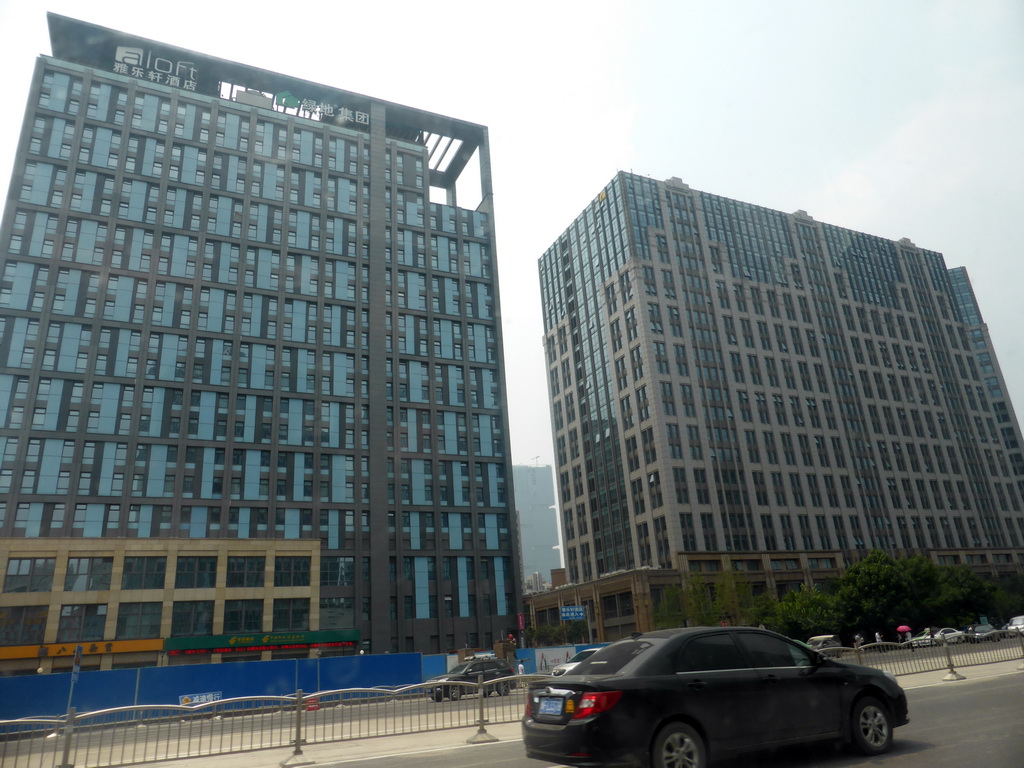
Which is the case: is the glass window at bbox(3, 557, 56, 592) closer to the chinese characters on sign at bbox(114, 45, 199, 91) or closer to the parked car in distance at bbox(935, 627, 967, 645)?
the chinese characters on sign at bbox(114, 45, 199, 91)

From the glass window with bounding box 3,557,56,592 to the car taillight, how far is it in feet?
173

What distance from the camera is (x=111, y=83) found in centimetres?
6178

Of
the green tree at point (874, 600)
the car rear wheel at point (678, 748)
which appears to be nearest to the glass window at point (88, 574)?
the car rear wheel at point (678, 748)

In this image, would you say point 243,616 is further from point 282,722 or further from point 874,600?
point 874,600

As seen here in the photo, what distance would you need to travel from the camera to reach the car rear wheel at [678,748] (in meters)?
6.63

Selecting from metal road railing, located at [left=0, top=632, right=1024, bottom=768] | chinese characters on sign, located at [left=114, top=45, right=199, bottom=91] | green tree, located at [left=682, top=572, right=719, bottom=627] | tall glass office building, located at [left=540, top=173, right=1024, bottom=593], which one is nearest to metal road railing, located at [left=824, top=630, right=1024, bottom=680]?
metal road railing, located at [left=0, top=632, right=1024, bottom=768]

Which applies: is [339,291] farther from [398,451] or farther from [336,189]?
[398,451]

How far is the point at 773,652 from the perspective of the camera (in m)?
7.82

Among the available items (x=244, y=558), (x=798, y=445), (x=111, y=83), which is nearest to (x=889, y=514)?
(x=798, y=445)

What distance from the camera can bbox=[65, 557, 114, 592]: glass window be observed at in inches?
1860

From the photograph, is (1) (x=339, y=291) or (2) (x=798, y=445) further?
(2) (x=798, y=445)

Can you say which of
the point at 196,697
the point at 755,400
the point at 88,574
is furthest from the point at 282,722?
the point at 755,400

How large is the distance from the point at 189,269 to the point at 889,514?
82.9 meters

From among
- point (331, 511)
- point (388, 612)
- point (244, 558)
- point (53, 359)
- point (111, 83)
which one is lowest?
point (388, 612)
